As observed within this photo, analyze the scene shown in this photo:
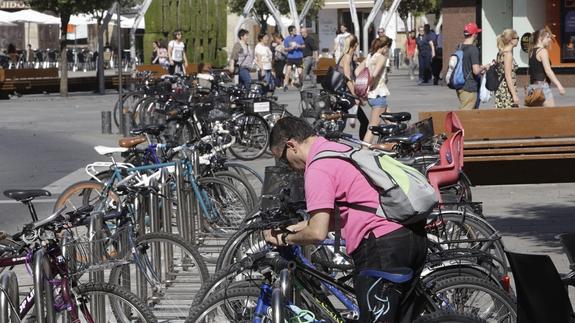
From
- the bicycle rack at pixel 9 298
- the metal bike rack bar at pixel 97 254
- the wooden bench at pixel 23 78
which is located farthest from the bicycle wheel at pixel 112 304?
the wooden bench at pixel 23 78

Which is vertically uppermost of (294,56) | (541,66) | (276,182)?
(294,56)

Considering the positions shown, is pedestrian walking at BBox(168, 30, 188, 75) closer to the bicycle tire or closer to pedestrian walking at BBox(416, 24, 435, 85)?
pedestrian walking at BBox(416, 24, 435, 85)

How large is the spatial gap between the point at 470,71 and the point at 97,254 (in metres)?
9.97


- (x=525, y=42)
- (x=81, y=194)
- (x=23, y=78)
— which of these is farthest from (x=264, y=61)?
(x=81, y=194)

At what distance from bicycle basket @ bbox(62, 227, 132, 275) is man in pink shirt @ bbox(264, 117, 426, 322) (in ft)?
3.05

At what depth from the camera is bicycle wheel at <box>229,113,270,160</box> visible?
57.7 ft

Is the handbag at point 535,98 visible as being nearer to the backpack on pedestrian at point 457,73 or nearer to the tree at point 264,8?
the backpack on pedestrian at point 457,73

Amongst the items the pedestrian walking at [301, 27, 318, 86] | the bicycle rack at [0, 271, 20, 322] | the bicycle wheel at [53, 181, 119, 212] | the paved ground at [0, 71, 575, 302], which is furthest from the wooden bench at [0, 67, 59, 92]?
the bicycle rack at [0, 271, 20, 322]

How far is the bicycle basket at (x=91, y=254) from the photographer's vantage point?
234 inches

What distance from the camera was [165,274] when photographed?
810 centimetres

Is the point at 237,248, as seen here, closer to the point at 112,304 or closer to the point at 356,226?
the point at 112,304

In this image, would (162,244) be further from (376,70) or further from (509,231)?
(376,70)

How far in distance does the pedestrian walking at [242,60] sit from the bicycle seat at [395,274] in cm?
2155

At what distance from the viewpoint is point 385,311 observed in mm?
5496
